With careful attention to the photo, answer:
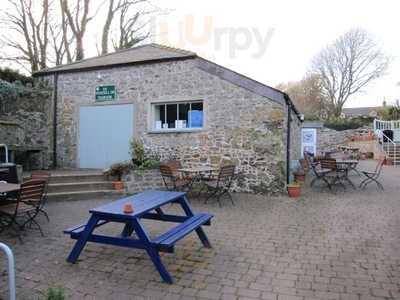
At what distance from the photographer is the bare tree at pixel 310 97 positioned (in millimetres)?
31875

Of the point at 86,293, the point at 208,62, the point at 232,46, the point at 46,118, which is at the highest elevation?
the point at 232,46

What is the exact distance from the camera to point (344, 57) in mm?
30469

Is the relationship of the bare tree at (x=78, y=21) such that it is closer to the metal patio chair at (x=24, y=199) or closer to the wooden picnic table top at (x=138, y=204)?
the metal patio chair at (x=24, y=199)

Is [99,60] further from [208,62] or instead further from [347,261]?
[347,261]

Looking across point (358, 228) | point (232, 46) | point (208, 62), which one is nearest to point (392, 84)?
point (232, 46)

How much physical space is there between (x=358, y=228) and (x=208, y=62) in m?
5.76

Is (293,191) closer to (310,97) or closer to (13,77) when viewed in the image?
(13,77)

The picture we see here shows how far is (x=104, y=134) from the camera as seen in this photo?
10.3m

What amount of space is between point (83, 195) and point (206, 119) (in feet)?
12.5

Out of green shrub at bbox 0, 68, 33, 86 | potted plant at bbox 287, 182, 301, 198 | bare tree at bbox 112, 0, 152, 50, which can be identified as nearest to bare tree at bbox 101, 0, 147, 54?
bare tree at bbox 112, 0, 152, 50

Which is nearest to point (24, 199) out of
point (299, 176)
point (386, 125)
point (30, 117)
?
point (30, 117)

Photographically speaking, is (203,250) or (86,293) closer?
(86,293)

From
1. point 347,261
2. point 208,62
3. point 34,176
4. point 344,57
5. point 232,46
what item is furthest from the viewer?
point 344,57

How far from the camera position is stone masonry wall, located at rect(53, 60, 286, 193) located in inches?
337
